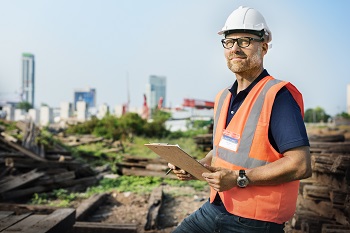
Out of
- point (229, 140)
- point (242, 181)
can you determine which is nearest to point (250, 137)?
point (229, 140)

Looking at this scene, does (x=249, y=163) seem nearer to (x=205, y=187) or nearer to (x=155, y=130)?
(x=205, y=187)

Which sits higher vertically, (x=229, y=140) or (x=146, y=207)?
(x=229, y=140)

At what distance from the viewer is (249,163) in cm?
231

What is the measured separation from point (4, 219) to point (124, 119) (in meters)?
21.7

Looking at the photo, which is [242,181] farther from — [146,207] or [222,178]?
[146,207]

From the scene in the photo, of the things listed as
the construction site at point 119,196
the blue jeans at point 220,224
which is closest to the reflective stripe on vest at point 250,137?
the blue jeans at point 220,224

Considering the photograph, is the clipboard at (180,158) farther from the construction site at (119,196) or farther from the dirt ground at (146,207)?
the dirt ground at (146,207)

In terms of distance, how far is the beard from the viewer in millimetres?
2482

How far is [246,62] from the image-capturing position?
2.49 m

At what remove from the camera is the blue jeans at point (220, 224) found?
7.55 feet

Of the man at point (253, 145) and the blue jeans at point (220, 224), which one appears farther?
the blue jeans at point (220, 224)

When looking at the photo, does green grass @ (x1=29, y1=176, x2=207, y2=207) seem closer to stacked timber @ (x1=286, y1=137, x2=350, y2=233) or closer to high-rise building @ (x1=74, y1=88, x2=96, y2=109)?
stacked timber @ (x1=286, y1=137, x2=350, y2=233)

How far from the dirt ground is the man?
437cm

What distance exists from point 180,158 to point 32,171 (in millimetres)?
8468
